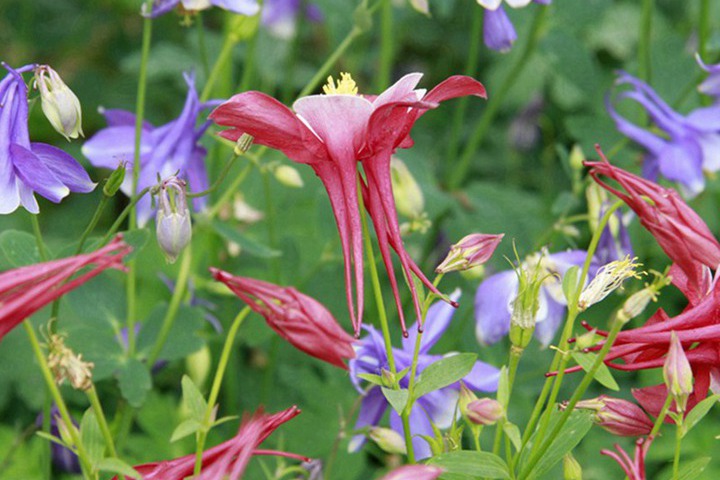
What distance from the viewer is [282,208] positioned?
189 cm

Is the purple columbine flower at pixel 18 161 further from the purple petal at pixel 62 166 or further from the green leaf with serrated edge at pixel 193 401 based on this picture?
the green leaf with serrated edge at pixel 193 401

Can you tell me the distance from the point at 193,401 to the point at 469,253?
0.79 feet

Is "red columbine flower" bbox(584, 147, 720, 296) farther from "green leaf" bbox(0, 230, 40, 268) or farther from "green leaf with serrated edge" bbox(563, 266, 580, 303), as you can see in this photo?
"green leaf" bbox(0, 230, 40, 268)

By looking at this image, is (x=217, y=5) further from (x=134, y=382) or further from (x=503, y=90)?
(x=503, y=90)

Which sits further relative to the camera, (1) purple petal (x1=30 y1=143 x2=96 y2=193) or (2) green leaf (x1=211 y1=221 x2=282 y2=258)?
(2) green leaf (x1=211 y1=221 x2=282 y2=258)

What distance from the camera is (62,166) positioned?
0.97 metres

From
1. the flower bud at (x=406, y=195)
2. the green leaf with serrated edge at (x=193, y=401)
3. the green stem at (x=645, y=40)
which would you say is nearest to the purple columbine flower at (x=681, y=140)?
the green stem at (x=645, y=40)

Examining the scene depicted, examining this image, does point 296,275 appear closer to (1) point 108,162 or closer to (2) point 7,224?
(1) point 108,162

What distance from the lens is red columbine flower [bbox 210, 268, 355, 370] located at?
731mm

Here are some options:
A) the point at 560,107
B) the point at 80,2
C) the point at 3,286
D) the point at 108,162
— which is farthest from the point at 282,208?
the point at 3,286

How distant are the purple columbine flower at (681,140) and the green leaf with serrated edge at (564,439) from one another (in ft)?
2.28

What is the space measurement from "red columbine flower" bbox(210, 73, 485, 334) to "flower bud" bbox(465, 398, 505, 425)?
85 mm

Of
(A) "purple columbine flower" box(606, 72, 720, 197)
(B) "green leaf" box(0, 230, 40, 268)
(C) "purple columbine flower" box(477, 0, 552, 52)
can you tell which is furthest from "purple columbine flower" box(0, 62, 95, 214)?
(A) "purple columbine flower" box(606, 72, 720, 197)

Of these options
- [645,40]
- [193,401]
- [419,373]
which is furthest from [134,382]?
[645,40]
